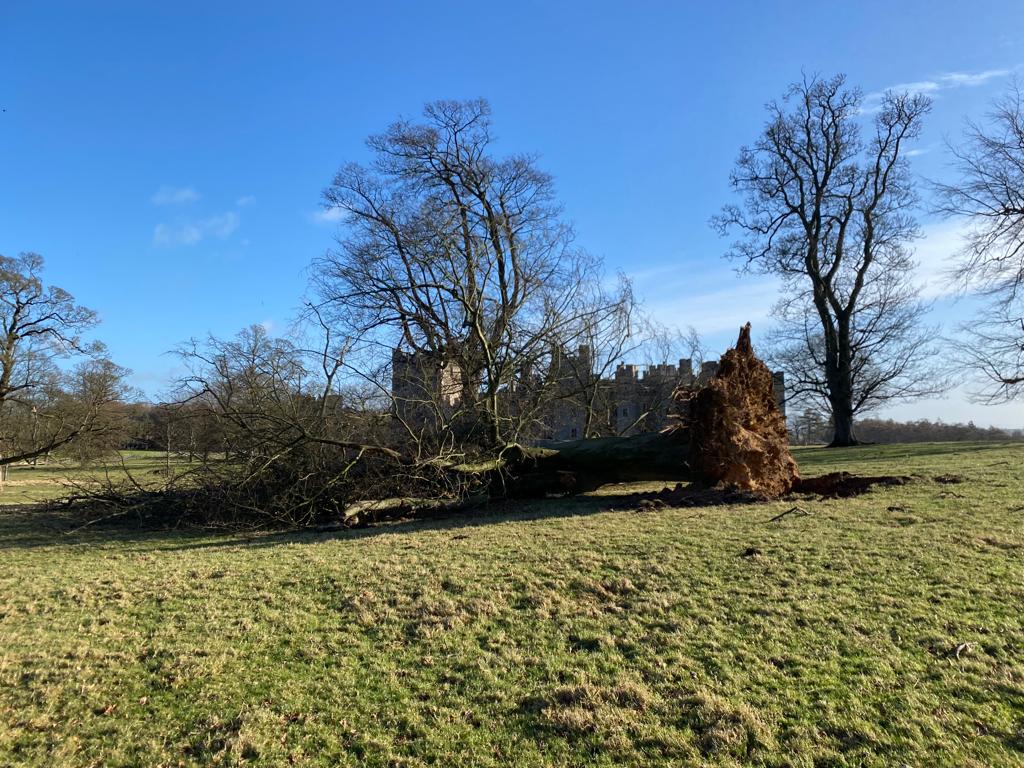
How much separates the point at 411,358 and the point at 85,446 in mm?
11020

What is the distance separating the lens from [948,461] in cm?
1443

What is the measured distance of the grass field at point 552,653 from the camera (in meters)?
3.10

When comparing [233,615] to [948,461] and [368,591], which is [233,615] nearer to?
[368,591]

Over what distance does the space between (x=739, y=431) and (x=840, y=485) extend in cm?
190

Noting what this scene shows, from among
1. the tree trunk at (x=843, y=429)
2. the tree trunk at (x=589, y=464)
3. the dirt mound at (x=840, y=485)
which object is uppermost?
the tree trunk at (x=843, y=429)

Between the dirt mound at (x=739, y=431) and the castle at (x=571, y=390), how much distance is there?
474 millimetres

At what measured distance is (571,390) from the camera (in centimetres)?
1795

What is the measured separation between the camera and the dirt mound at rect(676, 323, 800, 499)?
10.9m

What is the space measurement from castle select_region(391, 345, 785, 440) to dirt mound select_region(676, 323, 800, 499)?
18.6 inches

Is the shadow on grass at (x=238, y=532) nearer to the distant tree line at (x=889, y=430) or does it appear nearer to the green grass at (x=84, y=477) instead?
the green grass at (x=84, y=477)

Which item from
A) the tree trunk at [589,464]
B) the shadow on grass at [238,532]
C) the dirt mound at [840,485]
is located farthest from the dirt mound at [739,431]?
the shadow on grass at [238,532]

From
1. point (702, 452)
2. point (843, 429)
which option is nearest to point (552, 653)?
point (702, 452)

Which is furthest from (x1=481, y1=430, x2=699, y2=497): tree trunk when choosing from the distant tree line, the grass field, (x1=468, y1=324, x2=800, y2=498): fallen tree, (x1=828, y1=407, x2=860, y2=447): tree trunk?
the distant tree line

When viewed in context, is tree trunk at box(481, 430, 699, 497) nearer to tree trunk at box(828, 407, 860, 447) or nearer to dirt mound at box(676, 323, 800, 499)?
dirt mound at box(676, 323, 800, 499)
